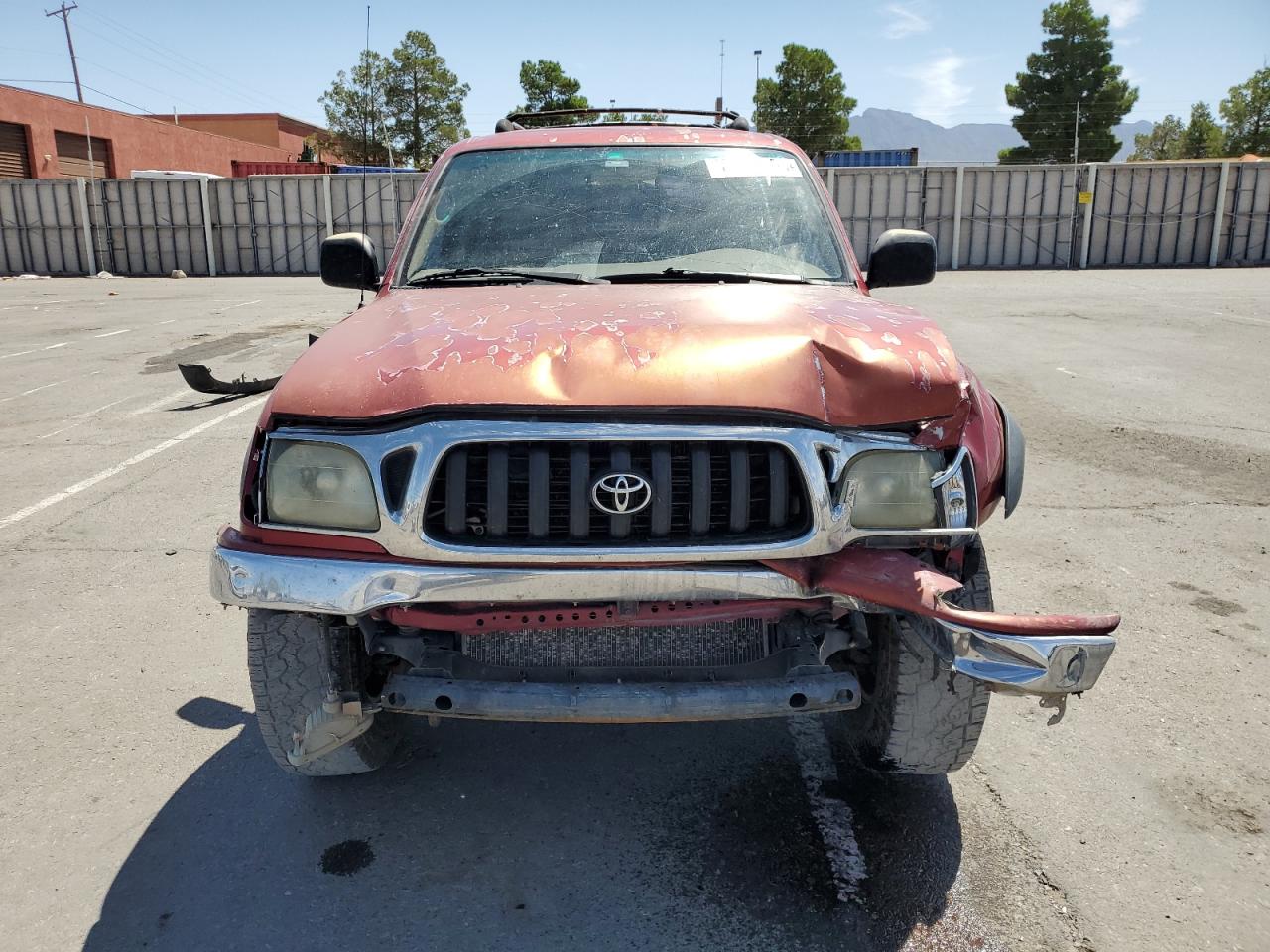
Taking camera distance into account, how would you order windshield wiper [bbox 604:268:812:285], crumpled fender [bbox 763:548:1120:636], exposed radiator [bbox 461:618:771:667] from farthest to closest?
1. windshield wiper [bbox 604:268:812:285]
2. exposed radiator [bbox 461:618:771:667]
3. crumpled fender [bbox 763:548:1120:636]

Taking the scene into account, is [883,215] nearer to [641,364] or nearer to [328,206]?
[328,206]

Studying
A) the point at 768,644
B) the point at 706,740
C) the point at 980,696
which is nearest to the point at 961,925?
the point at 980,696

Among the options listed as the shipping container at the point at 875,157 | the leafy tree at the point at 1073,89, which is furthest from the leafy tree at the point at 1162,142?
the shipping container at the point at 875,157

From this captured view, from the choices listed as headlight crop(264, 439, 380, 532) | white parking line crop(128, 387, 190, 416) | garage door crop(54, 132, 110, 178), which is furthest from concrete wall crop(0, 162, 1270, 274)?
headlight crop(264, 439, 380, 532)

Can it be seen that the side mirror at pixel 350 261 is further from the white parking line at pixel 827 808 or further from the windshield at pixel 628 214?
the white parking line at pixel 827 808

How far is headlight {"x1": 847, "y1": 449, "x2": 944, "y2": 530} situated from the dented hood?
0.32 feet

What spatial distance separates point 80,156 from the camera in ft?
121

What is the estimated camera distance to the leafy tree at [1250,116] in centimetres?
5131

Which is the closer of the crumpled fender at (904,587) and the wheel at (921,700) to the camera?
the crumpled fender at (904,587)

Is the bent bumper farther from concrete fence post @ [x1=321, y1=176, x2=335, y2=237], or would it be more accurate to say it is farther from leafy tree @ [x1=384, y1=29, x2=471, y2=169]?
leafy tree @ [x1=384, y1=29, x2=471, y2=169]

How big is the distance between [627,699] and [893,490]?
2.67 ft

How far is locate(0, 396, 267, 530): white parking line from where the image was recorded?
19.1 feet

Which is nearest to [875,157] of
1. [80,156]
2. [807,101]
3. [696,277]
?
[807,101]

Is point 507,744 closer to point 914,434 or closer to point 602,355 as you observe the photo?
point 602,355
